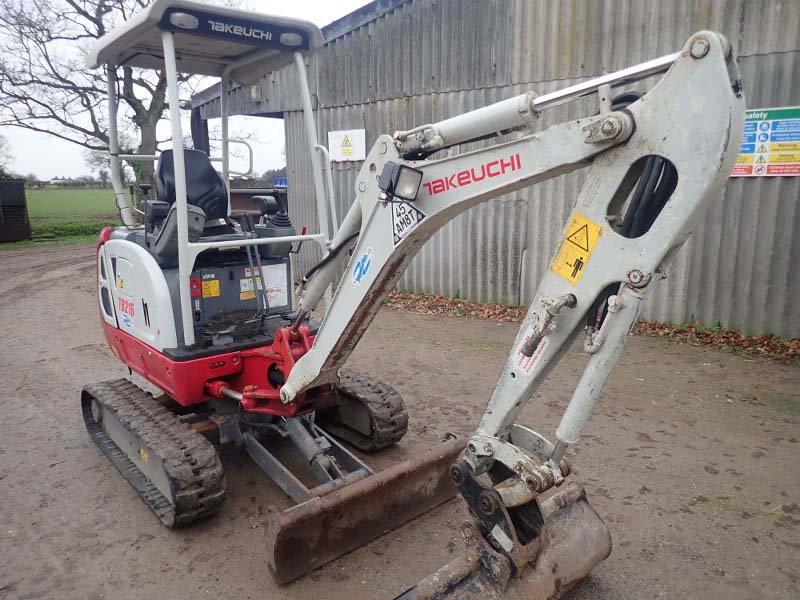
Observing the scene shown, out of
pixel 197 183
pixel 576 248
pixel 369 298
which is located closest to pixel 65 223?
pixel 197 183

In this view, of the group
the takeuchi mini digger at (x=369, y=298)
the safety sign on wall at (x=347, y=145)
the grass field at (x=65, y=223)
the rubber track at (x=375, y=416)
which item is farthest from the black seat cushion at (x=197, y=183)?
the grass field at (x=65, y=223)

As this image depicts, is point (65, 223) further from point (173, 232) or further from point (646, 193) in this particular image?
point (646, 193)

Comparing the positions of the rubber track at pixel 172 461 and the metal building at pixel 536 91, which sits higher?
the metal building at pixel 536 91

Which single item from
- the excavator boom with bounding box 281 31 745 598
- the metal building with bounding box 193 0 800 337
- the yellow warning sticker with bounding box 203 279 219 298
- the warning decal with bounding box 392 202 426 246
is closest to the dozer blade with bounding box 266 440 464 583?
the excavator boom with bounding box 281 31 745 598

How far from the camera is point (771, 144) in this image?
22.3 ft

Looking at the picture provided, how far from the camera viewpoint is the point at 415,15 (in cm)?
948

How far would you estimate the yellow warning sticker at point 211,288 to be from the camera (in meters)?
4.02

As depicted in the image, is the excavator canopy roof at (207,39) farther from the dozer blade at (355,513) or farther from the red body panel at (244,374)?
the dozer blade at (355,513)

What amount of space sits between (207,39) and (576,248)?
9.56 feet

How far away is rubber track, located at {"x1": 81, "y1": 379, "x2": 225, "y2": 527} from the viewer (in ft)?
11.2

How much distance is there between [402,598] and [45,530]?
250cm

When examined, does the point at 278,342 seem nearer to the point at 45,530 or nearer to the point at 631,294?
the point at 45,530

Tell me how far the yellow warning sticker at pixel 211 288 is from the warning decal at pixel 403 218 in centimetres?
178

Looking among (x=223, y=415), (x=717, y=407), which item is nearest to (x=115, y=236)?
(x=223, y=415)
